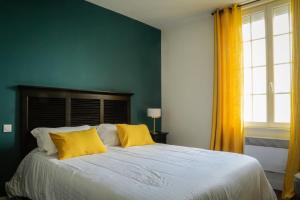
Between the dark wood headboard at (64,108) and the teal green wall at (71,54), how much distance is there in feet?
0.38

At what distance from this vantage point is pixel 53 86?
289cm

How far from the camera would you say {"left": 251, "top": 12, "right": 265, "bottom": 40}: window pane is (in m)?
3.25

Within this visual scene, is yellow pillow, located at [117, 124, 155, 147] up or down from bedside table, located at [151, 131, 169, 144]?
up

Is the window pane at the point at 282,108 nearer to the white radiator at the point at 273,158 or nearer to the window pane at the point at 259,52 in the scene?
the white radiator at the point at 273,158

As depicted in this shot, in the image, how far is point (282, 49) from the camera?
3.04 meters

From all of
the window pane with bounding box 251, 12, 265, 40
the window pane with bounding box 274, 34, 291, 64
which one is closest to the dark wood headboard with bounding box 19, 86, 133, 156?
the window pane with bounding box 251, 12, 265, 40

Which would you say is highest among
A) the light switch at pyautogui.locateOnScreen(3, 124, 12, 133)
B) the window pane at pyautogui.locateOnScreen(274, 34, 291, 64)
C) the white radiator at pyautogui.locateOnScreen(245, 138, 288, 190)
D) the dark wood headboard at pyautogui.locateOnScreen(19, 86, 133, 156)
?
the window pane at pyautogui.locateOnScreen(274, 34, 291, 64)

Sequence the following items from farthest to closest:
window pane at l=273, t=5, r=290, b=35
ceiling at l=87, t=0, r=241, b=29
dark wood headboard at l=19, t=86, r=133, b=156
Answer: ceiling at l=87, t=0, r=241, b=29 → window pane at l=273, t=5, r=290, b=35 → dark wood headboard at l=19, t=86, r=133, b=156

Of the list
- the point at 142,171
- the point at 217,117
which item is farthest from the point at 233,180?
the point at 217,117

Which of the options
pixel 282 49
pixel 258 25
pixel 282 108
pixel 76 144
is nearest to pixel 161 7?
pixel 258 25

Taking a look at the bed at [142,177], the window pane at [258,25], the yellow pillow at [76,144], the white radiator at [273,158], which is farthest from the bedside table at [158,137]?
the window pane at [258,25]

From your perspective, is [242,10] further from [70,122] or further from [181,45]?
[70,122]

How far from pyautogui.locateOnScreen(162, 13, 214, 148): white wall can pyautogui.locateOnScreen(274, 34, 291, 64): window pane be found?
98cm

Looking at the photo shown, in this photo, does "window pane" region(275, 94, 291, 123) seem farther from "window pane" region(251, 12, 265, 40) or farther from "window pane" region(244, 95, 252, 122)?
"window pane" region(251, 12, 265, 40)
